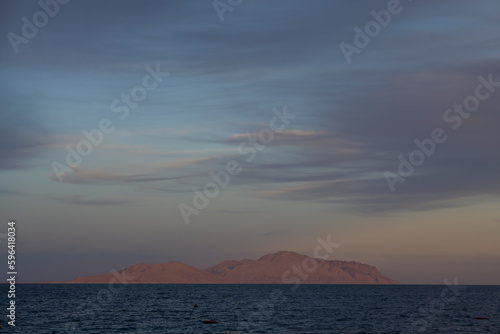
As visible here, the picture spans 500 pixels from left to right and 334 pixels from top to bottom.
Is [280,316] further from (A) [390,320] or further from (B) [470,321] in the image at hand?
(B) [470,321]

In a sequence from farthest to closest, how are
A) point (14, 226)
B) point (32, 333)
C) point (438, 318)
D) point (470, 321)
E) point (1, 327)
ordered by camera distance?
point (438, 318)
point (470, 321)
point (1, 327)
point (32, 333)
point (14, 226)

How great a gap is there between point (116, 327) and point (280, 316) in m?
32.3

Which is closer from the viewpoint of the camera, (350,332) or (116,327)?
(350,332)

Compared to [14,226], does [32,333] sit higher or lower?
lower

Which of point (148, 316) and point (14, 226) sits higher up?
point (14, 226)

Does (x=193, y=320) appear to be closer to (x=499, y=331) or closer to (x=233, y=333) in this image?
(x=233, y=333)

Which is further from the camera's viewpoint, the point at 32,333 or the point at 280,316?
the point at 280,316

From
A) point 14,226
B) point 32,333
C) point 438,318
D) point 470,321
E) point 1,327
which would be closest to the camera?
point 14,226

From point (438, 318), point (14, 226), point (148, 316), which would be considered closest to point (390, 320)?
point (438, 318)

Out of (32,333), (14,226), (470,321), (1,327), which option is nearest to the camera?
(14,226)

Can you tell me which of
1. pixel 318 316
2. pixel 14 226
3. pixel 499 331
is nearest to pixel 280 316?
pixel 318 316

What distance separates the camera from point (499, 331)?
3000 inches

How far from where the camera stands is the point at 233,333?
75.4m

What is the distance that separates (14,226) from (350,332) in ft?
153
